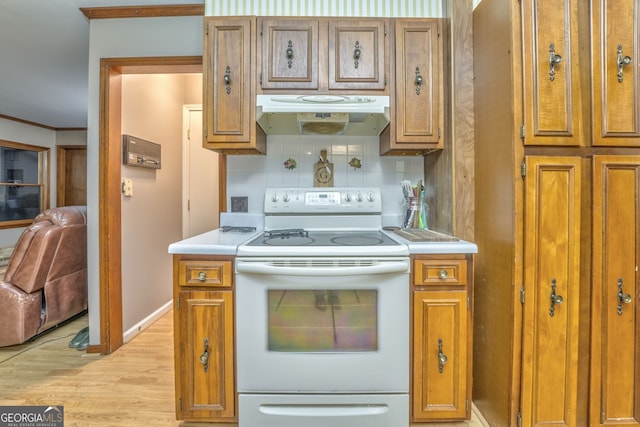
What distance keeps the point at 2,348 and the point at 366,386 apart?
271 centimetres

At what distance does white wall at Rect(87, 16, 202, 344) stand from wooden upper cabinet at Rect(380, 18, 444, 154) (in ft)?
4.40

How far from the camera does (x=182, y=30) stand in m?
2.09

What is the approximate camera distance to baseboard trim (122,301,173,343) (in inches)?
92.7

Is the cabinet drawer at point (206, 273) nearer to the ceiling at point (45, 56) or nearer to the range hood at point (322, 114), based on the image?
the range hood at point (322, 114)

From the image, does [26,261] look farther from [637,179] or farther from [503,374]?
[637,179]

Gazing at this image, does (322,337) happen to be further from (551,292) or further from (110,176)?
(110,176)

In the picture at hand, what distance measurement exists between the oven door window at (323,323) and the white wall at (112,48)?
1579 millimetres

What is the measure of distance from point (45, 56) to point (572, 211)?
405cm

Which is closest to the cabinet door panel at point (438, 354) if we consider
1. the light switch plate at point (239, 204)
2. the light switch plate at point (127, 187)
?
the light switch plate at point (239, 204)

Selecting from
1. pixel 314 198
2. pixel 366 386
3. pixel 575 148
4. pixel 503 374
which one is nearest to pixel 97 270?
pixel 314 198

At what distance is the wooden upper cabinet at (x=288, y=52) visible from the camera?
1.69 m

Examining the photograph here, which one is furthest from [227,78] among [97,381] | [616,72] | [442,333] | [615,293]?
[615,293]

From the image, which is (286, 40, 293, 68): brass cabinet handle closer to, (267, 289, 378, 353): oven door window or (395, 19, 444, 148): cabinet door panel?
(395, 19, 444, 148): cabinet door panel

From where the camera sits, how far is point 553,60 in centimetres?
127
